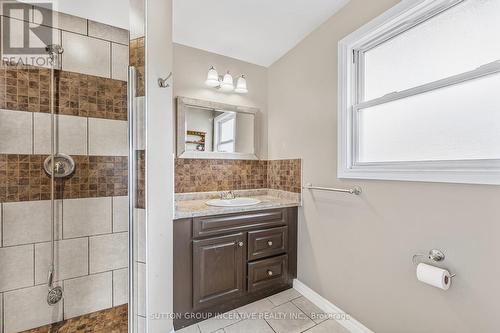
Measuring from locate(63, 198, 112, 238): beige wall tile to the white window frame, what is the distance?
5.85 ft

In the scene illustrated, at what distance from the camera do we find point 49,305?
141cm

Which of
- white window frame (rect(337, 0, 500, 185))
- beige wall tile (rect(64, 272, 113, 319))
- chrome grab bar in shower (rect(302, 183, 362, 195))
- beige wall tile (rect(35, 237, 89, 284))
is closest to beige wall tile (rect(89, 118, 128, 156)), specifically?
beige wall tile (rect(35, 237, 89, 284))

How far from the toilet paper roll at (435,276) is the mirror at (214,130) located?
172 cm

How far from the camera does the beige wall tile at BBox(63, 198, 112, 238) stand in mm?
1466

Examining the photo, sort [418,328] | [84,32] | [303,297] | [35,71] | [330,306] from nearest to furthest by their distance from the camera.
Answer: [418,328], [35,71], [84,32], [330,306], [303,297]

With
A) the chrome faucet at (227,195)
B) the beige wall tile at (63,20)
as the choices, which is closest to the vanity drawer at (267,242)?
the chrome faucet at (227,195)

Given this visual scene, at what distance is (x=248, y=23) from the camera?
6.24 ft

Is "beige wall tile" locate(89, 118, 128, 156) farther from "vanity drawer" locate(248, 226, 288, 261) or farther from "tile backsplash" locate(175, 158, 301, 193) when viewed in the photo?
"vanity drawer" locate(248, 226, 288, 261)

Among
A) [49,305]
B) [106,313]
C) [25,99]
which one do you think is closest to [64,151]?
[25,99]

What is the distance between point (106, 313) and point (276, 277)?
1349 mm

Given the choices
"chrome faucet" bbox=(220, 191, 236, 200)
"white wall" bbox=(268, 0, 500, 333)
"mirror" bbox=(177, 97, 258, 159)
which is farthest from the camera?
"chrome faucet" bbox=(220, 191, 236, 200)

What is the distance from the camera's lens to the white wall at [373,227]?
1038 mm

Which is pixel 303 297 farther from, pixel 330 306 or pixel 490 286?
pixel 490 286

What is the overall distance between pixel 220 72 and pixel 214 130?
63cm
